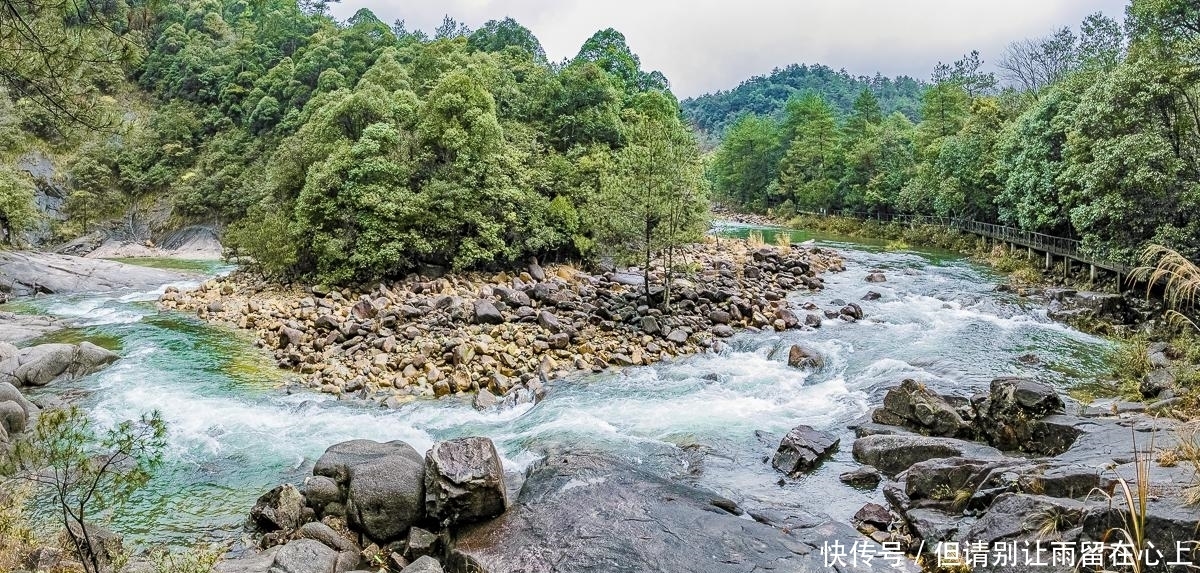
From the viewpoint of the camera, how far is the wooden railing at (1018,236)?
23234 millimetres

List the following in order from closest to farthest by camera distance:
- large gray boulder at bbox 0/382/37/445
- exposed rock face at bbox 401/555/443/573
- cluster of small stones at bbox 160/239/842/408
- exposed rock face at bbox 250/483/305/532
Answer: exposed rock face at bbox 401/555/443/573, exposed rock face at bbox 250/483/305/532, large gray boulder at bbox 0/382/37/445, cluster of small stones at bbox 160/239/842/408

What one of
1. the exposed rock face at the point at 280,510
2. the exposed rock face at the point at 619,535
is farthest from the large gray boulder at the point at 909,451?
the exposed rock face at the point at 280,510

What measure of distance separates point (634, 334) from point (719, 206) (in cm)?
6455

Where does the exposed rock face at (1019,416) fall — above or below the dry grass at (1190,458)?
below

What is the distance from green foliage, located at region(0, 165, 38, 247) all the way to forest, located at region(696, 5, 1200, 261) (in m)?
46.7

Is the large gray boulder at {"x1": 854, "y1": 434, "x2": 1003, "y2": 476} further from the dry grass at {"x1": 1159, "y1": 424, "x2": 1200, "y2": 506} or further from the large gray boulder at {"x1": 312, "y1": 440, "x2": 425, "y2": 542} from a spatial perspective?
the large gray boulder at {"x1": 312, "y1": 440, "x2": 425, "y2": 542}

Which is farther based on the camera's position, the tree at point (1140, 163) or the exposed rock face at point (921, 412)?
the tree at point (1140, 163)

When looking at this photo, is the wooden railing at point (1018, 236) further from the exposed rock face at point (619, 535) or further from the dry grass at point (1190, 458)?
the exposed rock face at point (619, 535)

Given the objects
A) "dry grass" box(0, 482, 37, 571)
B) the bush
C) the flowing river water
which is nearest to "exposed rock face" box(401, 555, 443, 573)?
the flowing river water

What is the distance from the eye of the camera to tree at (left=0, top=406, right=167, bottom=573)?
236 inches

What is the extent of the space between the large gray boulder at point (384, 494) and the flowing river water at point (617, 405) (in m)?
1.81

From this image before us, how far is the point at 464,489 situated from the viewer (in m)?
8.18

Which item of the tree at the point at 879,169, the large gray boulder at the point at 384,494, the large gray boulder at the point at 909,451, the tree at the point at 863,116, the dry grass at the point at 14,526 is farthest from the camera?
the tree at the point at 863,116

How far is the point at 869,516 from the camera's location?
8609mm
